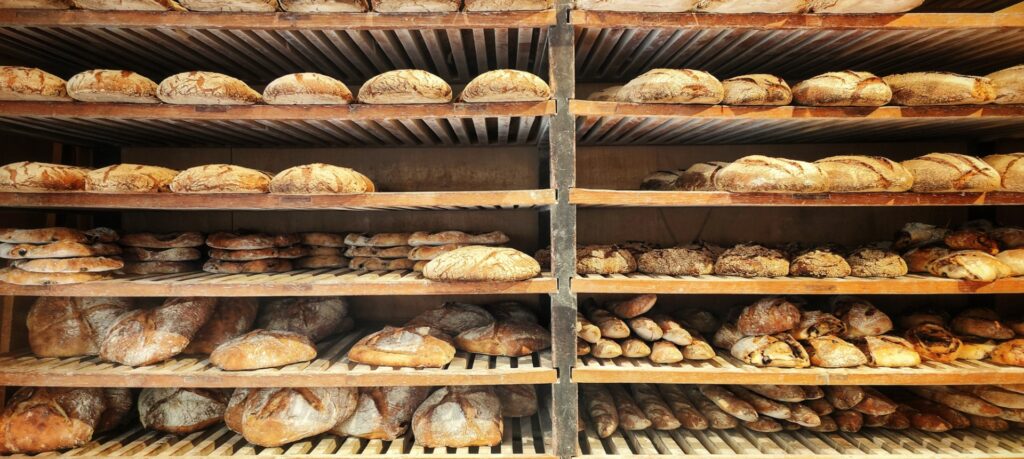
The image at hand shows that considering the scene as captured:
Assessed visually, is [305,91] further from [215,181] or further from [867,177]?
[867,177]

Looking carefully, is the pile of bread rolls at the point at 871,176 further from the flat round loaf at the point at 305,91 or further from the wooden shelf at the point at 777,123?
the flat round loaf at the point at 305,91

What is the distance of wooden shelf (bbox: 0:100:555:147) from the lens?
98.0 inches

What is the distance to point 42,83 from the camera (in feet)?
7.96

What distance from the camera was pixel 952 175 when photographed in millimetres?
2543

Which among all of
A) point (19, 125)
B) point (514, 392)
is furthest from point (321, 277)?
point (19, 125)

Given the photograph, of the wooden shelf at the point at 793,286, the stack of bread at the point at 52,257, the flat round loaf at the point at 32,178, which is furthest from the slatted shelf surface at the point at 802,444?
the flat round loaf at the point at 32,178

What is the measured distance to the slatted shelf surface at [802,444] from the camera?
2.55 metres

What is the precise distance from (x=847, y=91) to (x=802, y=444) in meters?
2.02

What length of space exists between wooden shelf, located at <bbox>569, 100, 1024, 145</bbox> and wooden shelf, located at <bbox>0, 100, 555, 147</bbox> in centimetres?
41

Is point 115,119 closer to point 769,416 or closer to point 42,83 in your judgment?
point 42,83

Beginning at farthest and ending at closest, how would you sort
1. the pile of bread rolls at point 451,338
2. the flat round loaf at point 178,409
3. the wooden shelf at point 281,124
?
the flat round loaf at point 178,409 → the pile of bread rolls at point 451,338 → the wooden shelf at point 281,124

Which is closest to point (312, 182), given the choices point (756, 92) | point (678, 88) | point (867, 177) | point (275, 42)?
point (275, 42)

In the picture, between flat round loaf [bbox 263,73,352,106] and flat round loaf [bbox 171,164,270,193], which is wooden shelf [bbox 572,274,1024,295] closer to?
flat round loaf [bbox 263,73,352,106]

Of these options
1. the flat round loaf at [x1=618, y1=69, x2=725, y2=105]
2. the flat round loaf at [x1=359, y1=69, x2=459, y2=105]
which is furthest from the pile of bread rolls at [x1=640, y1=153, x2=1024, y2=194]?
the flat round loaf at [x1=359, y1=69, x2=459, y2=105]
